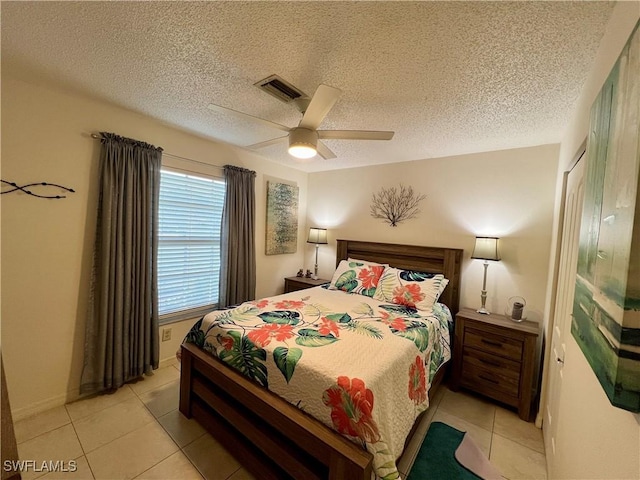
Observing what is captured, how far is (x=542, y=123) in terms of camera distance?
2070mm

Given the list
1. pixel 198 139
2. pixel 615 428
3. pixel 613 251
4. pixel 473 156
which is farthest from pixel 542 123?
pixel 198 139

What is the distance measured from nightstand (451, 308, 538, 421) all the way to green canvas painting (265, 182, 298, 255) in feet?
8.02

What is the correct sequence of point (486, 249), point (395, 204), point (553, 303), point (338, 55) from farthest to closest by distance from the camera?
point (395, 204) < point (486, 249) < point (553, 303) < point (338, 55)

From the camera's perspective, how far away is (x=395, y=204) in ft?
11.1

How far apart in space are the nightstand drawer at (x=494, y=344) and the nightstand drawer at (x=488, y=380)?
0.15 meters

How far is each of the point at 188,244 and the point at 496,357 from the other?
10.6ft

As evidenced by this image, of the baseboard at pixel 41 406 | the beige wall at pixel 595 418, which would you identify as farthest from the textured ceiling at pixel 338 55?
the baseboard at pixel 41 406

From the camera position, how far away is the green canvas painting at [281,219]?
3.68 metres

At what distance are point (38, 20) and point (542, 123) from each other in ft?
10.7

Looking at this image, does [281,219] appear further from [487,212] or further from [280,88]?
[487,212]

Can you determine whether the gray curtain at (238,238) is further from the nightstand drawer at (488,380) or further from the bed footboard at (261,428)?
the nightstand drawer at (488,380)

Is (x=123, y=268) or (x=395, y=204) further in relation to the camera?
(x=395, y=204)

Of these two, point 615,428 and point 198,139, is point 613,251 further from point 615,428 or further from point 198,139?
point 198,139

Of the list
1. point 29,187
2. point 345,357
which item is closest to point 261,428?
point 345,357
